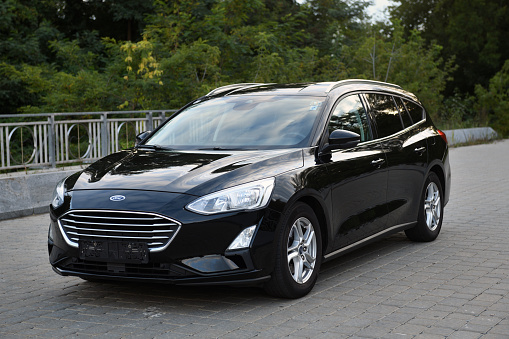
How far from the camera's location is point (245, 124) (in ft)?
21.3

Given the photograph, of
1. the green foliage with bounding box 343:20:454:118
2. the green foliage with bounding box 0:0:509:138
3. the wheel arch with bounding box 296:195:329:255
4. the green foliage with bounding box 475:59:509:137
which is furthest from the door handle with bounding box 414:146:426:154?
the green foliage with bounding box 475:59:509:137

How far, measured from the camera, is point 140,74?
65.1 feet

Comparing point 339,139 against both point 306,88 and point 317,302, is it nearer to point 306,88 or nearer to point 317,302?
point 306,88

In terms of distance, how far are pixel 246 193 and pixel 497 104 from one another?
104 ft

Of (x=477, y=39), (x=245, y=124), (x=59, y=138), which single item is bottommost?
(x=59, y=138)

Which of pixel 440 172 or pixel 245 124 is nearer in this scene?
pixel 245 124

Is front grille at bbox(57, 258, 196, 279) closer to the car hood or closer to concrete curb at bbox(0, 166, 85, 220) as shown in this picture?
the car hood

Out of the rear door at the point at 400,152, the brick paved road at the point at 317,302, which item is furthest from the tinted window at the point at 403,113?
the brick paved road at the point at 317,302

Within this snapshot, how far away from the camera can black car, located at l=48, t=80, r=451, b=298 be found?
512cm

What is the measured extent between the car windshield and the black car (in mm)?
13

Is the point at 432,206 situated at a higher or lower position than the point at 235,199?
lower

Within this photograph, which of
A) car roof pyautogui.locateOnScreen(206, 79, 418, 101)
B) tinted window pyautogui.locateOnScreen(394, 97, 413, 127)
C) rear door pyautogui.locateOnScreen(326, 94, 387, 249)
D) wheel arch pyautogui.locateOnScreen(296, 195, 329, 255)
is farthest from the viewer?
tinted window pyautogui.locateOnScreen(394, 97, 413, 127)

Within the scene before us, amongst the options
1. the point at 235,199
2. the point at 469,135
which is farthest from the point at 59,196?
the point at 469,135

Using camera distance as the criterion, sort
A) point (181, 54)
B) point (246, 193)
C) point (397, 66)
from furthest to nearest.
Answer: point (397, 66) < point (181, 54) < point (246, 193)
